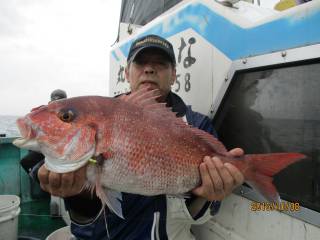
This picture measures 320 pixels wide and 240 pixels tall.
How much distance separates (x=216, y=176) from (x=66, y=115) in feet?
2.97

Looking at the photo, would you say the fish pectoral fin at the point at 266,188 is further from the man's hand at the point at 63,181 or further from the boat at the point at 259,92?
the man's hand at the point at 63,181

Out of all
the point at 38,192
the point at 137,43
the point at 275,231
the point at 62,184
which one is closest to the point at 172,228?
the point at 275,231

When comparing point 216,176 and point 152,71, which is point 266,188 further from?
point 152,71

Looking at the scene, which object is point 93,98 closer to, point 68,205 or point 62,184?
point 62,184

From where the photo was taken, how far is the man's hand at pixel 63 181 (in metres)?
1.58

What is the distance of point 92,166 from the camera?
1.52m

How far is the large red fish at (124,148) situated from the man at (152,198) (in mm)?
91

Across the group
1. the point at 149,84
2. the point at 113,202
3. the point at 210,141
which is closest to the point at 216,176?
the point at 210,141

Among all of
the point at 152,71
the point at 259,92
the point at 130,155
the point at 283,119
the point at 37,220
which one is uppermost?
the point at 152,71

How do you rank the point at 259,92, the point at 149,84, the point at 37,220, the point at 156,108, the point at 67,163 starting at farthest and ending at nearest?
the point at 37,220, the point at 149,84, the point at 259,92, the point at 156,108, the point at 67,163

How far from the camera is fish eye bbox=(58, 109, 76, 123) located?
61.6 inches

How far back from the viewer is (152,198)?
6.88 ft

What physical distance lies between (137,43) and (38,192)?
5.09 meters

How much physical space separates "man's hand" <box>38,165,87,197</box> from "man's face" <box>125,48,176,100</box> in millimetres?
1008
